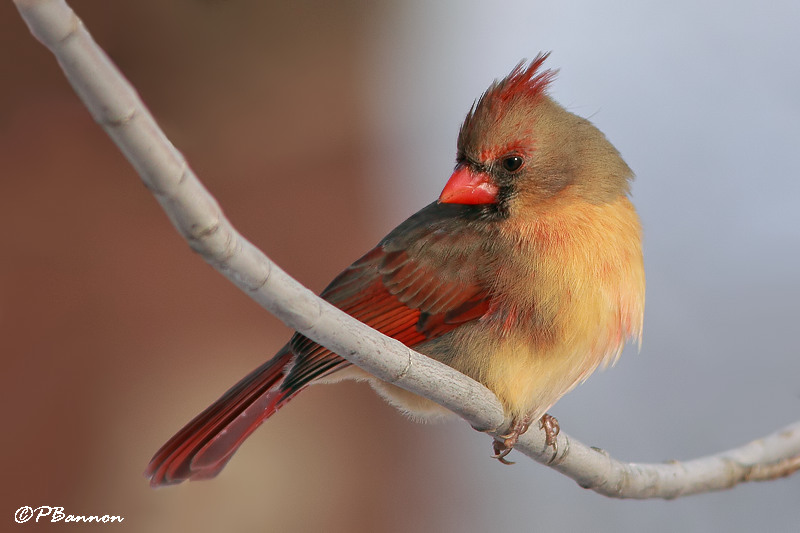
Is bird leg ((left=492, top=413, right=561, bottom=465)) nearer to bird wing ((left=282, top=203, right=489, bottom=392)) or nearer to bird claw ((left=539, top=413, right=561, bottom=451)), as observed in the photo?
bird claw ((left=539, top=413, right=561, bottom=451))

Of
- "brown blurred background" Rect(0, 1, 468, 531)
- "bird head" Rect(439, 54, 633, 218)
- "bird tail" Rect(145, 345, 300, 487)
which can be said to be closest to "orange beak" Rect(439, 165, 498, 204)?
"bird head" Rect(439, 54, 633, 218)

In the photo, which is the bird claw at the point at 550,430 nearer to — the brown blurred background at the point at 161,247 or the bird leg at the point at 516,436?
the bird leg at the point at 516,436

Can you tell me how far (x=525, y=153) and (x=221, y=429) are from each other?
0.46 m

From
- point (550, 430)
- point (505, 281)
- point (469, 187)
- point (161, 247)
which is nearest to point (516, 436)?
point (550, 430)

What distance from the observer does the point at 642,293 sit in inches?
41.3

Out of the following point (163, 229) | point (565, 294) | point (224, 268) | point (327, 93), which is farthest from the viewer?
point (327, 93)

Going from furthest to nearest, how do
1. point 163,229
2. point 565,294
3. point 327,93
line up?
1. point 327,93
2. point 163,229
3. point 565,294

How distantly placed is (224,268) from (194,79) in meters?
1.03

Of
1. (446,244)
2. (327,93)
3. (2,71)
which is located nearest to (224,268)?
(446,244)

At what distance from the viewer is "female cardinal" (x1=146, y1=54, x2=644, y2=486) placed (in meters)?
0.92

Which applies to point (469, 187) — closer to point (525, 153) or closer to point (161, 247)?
point (525, 153)

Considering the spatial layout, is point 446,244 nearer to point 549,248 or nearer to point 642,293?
point 549,248

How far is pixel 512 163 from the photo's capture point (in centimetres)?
98

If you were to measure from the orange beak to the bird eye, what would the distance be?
0.03 m
